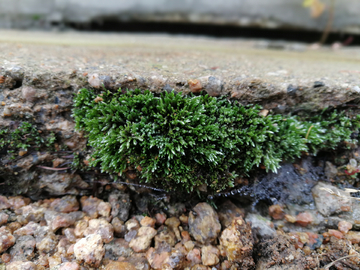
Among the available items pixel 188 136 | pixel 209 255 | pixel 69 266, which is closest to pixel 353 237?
pixel 209 255

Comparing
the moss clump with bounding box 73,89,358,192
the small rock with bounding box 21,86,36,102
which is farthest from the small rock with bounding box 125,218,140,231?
the small rock with bounding box 21,86,36,102

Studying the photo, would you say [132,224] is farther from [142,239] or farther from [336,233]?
[336,233]

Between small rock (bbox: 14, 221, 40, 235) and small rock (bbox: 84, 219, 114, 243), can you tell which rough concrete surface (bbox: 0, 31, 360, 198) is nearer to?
small rock (bbox: 14, 221, 40, 235)

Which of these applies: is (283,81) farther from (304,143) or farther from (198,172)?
(198,172)

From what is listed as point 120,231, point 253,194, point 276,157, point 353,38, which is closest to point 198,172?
point 253,194

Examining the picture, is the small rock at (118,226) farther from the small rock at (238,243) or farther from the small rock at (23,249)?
the small rock at (238,243)

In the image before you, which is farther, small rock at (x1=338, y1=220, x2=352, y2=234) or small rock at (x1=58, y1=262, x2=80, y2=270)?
small rock at (x1=338, y1=220, x2=352, y2=234)

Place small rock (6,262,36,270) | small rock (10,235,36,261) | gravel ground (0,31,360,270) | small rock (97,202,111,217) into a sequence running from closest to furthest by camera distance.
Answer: small rock (6,262,36,270)
small rock (10,235,36,261)
gravel ground (0,31,360,270)
small rock (97,202,111,217)
